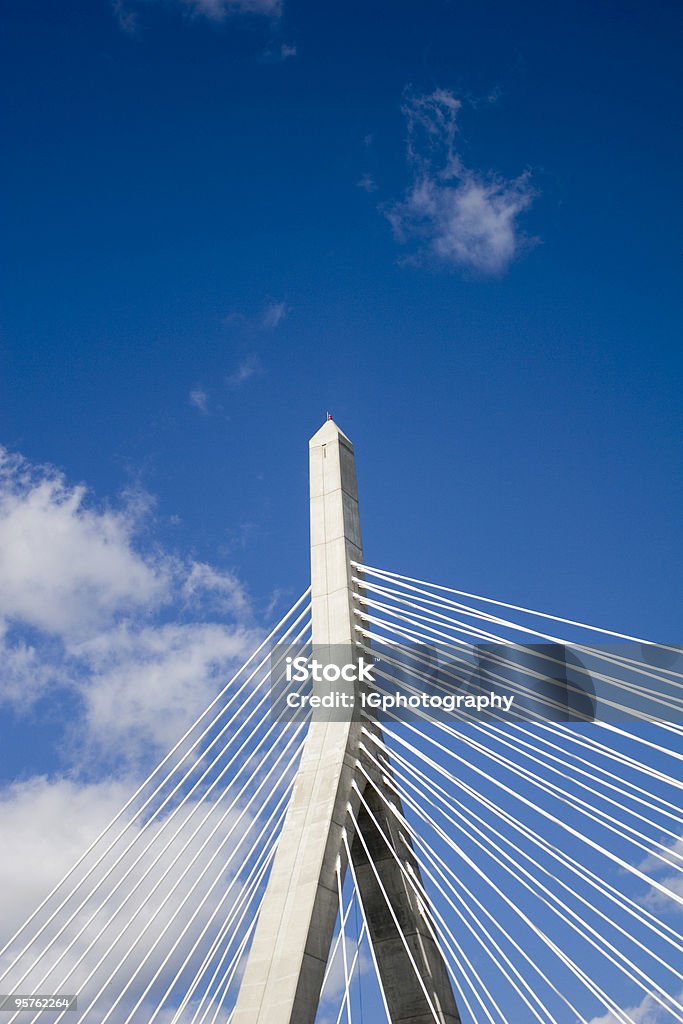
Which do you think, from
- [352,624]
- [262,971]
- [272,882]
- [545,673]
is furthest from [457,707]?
[262,971]

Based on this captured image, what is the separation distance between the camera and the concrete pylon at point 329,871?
38.2 feet

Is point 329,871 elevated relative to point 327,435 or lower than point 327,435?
lower

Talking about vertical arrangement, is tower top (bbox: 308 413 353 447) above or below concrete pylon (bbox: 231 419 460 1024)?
above

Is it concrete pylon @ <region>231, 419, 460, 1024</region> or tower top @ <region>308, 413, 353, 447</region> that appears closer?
concrete pylon @ <region>231, 419, 460, 1024</region>

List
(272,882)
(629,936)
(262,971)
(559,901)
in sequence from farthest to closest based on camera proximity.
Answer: (272,882)
(262,971)
(559,901)
(629,936)

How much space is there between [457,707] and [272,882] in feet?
11.0

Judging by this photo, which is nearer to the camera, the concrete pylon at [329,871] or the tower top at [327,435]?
the concrete pylon at [329,871]

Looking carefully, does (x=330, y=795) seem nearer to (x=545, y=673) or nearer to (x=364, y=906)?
(x=364, y=906)

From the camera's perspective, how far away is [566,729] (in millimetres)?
11805

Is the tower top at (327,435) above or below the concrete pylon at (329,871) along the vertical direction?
above

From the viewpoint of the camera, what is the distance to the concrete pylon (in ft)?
38.2

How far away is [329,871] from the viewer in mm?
12555

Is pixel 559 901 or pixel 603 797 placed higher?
pixel 603 797

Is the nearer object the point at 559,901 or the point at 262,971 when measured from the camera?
the point at 559,901
